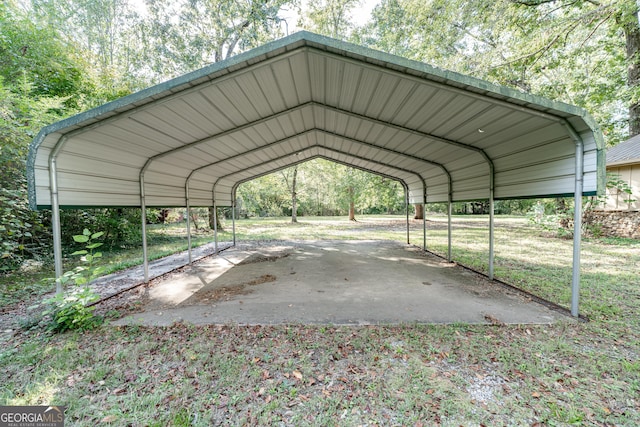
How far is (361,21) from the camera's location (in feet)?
43.2

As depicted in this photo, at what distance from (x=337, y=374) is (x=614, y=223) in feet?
45.3

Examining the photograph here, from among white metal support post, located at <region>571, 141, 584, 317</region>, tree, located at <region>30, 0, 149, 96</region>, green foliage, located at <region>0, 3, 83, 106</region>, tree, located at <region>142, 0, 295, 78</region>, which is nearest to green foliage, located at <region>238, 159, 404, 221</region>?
tree, located at <region>30, 0, 149, 96</region>

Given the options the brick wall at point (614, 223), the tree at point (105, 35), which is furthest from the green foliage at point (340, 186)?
the brick wall at point (614, 223)

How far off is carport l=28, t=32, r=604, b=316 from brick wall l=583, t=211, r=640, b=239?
8.56 meters

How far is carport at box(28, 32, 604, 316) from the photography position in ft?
10.0

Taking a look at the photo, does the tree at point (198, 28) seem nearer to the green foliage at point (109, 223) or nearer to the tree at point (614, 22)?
the green foliage at point (109, 223)

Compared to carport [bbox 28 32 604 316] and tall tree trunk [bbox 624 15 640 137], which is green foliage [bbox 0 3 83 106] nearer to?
carport [bbox 28 32 604 316]

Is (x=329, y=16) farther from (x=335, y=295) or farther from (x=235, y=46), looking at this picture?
(x=335, y=295)

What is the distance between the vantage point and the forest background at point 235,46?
652 cm

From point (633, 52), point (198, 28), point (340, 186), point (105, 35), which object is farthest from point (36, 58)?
point (633, 52)

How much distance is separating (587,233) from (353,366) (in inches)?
530

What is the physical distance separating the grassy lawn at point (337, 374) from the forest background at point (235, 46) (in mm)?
4438

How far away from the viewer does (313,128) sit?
6.69 meters

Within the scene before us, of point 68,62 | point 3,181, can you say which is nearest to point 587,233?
point 3,181
